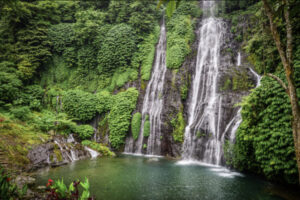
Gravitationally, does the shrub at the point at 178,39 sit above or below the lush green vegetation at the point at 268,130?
above

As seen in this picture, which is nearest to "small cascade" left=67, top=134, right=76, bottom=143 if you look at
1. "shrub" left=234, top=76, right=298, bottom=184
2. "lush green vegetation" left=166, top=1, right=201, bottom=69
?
"lush green vegetation" left=166, top=1, right=201, bottom=69

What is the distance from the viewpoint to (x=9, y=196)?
3490 millimetres

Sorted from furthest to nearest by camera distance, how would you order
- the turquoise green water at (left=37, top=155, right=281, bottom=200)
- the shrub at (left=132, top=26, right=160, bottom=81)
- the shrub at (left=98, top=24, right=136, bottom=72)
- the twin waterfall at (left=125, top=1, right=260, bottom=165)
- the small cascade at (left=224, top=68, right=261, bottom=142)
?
1. the shrub at (left=98, top=24, right=136, bottom=72)
2. the shrub at (left=132, top=26, right=160, bottom=81)
3. the twin waterfall at (left=125, top=1, right=260, bottom=165)
4. the small cascade at (left=224, top=68, right=261, bottom=142)
5. the turquoise green water at (left=37, top=155, right=281, bottom=200)

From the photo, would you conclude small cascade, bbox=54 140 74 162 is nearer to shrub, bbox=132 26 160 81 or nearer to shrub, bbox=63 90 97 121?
shrub, bbox=63 90 97 121

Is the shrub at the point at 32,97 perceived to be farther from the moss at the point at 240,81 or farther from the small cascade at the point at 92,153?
the moss at the point at 240,81

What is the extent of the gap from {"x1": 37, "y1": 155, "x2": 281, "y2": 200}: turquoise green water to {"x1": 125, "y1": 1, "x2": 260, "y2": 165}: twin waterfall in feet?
6.52

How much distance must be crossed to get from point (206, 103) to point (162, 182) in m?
7.53

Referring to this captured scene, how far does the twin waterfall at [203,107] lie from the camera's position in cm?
1089

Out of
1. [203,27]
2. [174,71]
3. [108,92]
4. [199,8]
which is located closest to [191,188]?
[174,71]

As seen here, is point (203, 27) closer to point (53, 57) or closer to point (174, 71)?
point (174, 71)

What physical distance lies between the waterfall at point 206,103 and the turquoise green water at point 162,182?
1.66m

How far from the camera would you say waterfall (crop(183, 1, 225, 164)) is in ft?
36.2

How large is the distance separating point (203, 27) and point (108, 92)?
469 inches

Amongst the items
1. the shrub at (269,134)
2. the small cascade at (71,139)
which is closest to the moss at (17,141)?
the small cascade at (71,139)
